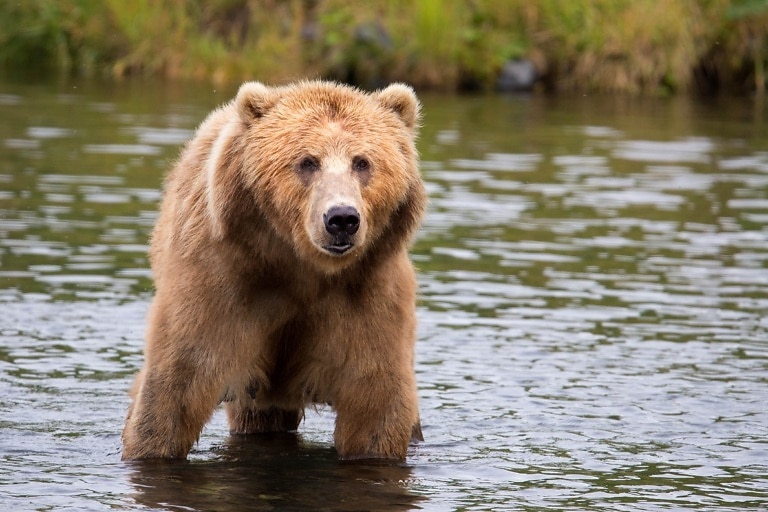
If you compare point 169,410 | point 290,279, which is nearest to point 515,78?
point 290,279

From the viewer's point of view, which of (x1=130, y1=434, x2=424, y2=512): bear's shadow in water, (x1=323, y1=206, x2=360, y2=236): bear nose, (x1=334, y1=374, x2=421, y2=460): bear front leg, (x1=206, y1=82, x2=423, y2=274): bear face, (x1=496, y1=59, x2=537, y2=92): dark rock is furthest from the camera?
(x1=496, y1=59, x2=537, y2=92): dark rock

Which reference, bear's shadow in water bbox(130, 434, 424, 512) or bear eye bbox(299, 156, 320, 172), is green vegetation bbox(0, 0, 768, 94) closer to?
bear's shadow in water bbox(130, 434, 424, 512)

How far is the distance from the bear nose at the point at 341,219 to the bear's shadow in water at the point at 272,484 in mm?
1278

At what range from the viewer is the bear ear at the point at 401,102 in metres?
6.70

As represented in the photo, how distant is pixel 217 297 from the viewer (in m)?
6.38

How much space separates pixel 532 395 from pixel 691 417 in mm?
974

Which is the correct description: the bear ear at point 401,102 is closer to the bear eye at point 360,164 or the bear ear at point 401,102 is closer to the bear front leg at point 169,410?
the bear eye at point 360,164

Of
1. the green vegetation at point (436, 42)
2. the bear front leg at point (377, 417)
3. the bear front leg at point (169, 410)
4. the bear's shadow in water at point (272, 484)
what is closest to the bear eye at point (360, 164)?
the bear front leg at point (377, 417)

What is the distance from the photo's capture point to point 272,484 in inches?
269

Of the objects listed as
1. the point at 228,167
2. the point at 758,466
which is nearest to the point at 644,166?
the point at 758,466

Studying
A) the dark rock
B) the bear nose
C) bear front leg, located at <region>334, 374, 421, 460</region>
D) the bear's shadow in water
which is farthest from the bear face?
the dark rock

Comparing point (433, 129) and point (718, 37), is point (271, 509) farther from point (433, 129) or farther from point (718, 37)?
point (718, 37)

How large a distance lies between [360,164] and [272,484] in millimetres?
1634

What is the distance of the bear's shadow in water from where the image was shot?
638 centimetres
